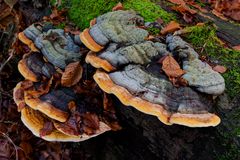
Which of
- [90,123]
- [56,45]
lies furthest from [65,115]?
[56,45]

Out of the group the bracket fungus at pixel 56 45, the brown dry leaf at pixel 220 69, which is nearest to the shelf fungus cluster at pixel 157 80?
the brown dry leaf at pixel 220 69

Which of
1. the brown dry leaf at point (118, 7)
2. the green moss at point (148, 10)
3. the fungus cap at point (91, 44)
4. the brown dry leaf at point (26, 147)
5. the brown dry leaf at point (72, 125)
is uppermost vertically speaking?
the fungus cap at point (91, 44)

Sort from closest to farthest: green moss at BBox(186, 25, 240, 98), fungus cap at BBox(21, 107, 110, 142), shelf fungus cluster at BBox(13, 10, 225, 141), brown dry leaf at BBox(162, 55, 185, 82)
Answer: shelf fungus cluster at BBox(13, 10, 225, 141) → brown dry leaf at BBox(162, 55, 185, 82) → green moss at BBox(186, 25, 240, 98) → fungus cap at BBox(21, 107, 110, 142)

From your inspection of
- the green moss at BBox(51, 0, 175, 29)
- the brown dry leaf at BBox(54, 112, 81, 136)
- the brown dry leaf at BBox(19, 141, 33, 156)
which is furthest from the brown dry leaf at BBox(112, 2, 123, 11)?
the brown dry leaf at BBox(19, 141, 33, 156)

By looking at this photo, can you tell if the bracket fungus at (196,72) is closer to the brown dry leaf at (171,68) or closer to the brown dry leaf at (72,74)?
the brown dry leaf at (171,68)

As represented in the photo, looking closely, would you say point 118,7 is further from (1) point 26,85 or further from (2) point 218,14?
(2) point 218,14

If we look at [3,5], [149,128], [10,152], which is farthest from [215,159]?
[3,5]

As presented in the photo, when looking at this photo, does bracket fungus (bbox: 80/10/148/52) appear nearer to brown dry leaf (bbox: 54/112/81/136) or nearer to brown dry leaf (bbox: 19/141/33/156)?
brown dry leaf (bbox: 54/112/81/136)
